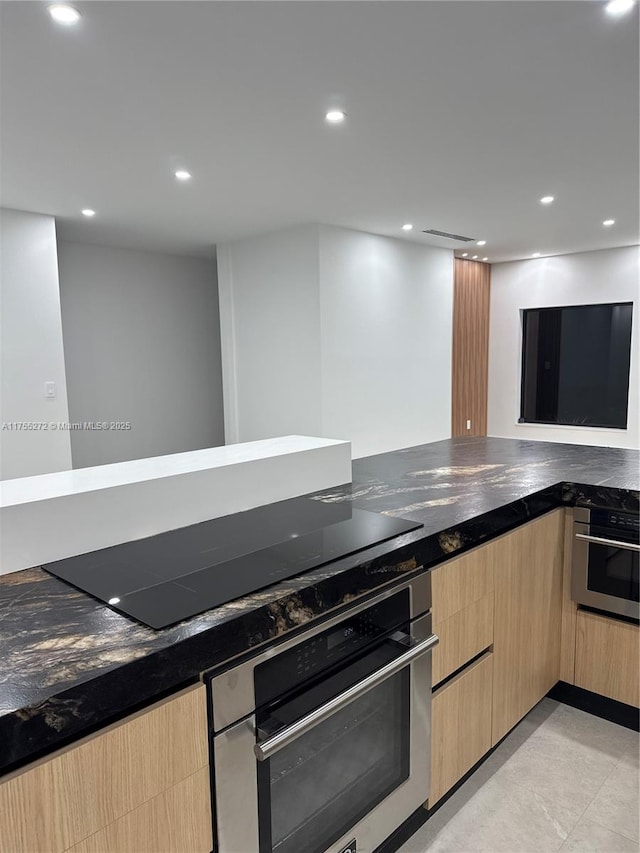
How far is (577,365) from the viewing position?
7453 millimetres

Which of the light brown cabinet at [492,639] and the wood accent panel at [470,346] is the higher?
the wood accent panel at [470,346]

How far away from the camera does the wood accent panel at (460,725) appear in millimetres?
1644

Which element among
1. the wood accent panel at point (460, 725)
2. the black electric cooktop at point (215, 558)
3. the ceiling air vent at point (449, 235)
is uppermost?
the ceiling air vent at point (449, 235)

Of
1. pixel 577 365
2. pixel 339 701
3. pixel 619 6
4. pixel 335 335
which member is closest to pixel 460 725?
pixel 339 701

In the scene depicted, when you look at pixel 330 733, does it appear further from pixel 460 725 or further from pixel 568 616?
pixel 568 616

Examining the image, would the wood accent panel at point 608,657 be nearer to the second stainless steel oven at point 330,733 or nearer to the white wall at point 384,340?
the second stainless steel oven at point 330,733

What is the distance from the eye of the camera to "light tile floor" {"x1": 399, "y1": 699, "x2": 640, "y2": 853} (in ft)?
5.45

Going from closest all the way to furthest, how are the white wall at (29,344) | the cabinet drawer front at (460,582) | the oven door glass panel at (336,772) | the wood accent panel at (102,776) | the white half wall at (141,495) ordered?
the wood accent panel at (102,776) → the oven door glass panel at (336,772) → the white half wall at (141,495) → the cabinet drawer front at (460,582) → the white wall at (29,344)

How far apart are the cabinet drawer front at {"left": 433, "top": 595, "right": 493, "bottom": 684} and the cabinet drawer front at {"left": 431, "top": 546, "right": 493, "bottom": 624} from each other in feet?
0.08

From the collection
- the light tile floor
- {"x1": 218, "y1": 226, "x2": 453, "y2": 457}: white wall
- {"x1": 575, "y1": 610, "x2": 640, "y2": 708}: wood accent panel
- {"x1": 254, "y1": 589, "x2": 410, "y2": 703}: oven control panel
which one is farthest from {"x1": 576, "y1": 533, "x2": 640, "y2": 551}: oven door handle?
{"x1": 218, "y1": 226, "x2": 453, "y2": 457}: white wall

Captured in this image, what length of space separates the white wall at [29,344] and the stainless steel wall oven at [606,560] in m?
4.23

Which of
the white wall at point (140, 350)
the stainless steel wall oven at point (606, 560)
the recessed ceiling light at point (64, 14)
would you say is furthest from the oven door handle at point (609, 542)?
the white wall at point (140, 350)

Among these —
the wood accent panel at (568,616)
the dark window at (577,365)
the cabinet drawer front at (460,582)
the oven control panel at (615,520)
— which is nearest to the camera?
the cabinet drawer front at (460,582)

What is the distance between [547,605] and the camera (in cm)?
213
